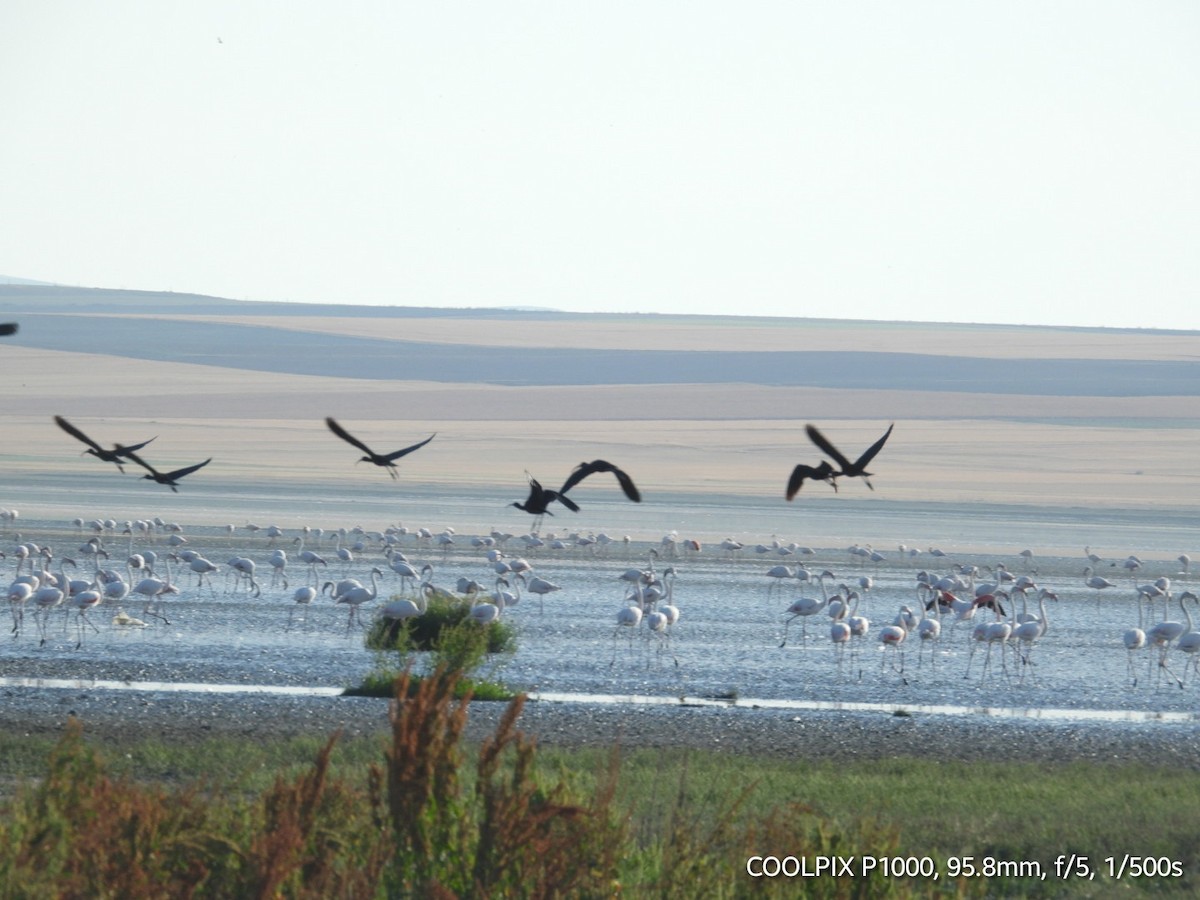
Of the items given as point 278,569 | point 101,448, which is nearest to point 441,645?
point 101,448

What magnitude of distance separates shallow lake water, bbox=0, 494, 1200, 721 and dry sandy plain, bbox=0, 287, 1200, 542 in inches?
659

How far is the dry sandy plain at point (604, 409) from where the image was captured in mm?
60688

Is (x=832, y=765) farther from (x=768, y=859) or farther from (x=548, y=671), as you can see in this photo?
(x=768, y=859)

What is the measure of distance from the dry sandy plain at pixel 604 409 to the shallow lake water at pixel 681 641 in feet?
54.9

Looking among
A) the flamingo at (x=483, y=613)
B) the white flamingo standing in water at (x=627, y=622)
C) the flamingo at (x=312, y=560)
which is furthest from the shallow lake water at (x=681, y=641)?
the flamingo at (x=483, y=613)

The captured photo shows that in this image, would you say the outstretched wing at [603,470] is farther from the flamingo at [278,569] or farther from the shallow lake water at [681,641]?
the flamingo at [278,569]

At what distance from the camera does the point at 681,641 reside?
21.7 meters

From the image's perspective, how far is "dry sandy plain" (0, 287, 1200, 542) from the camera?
60.7 metres

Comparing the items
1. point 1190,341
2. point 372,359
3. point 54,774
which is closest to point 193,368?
point 372,359

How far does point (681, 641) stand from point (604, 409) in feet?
224

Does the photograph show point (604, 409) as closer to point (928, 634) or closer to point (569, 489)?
point (928, 634)

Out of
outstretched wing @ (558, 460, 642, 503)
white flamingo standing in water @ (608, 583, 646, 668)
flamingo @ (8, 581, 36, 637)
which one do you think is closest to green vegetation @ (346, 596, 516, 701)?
white flamingo standing in water @ (608, 583, 646, 668)

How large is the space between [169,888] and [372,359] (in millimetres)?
109532

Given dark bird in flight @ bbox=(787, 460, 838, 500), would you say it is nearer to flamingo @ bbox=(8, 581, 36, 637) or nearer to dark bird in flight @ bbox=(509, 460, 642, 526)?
dark bird in flight @ bbox=(509, 460, 642, 526)
